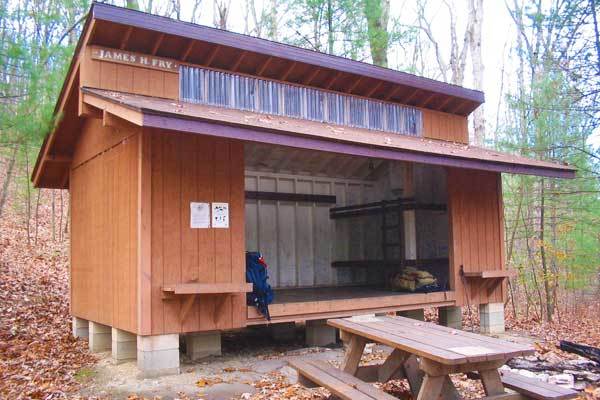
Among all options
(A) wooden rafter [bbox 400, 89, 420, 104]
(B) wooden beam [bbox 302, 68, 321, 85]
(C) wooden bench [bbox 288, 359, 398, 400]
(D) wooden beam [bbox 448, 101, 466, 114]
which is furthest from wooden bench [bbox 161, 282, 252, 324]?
(D) wooden beam [bbox 448, 101, 466, 114]

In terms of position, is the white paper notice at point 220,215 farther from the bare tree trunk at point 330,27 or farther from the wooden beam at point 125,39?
the bare tree trunk at point 330,27

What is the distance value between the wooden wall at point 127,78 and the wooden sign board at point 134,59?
0.14 ft

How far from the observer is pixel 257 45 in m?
7.49

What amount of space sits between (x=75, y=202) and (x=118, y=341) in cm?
311

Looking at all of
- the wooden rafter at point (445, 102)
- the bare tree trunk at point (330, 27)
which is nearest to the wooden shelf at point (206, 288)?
the wooden rafter at point (445, 102)

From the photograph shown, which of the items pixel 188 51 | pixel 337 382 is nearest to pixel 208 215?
pixel 188 51

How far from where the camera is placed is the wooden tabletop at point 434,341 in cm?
359

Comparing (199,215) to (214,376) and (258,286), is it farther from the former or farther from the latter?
(214,376)

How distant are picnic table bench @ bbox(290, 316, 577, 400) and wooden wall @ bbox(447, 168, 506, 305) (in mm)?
3707

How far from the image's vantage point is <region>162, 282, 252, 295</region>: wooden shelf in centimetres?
590

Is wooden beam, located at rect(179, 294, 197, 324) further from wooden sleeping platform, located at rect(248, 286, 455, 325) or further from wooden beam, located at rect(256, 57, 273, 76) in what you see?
wooden beam, located at rect(256, 57, 273, 76)

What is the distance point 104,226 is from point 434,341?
16.8ft

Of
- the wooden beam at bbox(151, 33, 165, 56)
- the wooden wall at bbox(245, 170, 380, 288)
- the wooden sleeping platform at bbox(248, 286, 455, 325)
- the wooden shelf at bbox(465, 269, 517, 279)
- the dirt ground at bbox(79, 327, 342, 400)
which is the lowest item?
the dirt ground at bbox(79, 327, 342, 400)

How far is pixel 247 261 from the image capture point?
7008 mm
